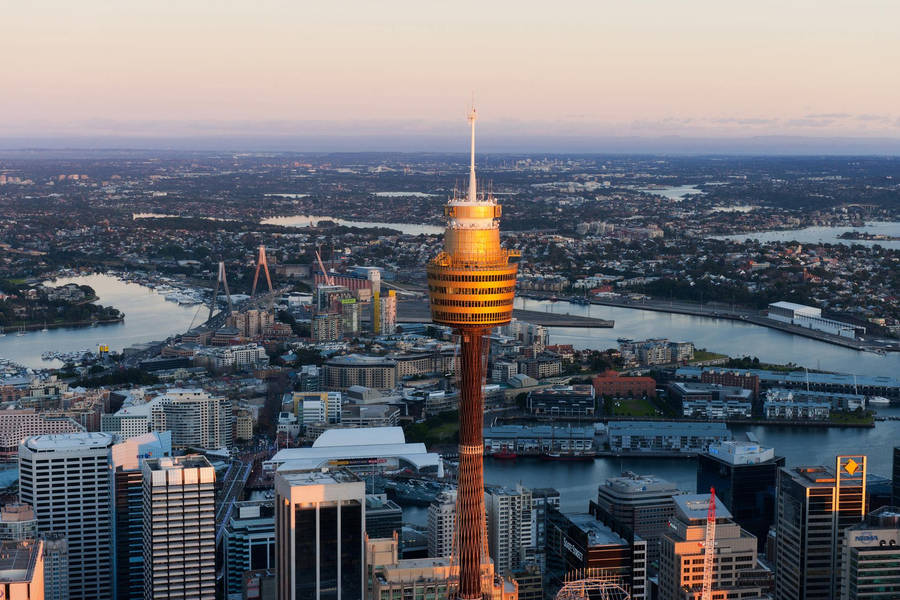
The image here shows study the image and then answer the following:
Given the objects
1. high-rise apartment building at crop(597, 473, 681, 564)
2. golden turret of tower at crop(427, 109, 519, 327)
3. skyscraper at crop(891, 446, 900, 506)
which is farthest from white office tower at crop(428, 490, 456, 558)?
skyscraper at crop(891, 446, 900, 506)

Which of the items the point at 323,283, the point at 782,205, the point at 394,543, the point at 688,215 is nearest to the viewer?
the point at 394,543

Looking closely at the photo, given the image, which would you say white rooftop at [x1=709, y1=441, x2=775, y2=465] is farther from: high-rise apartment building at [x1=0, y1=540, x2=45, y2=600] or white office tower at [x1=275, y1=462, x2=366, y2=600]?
high-rise apartment building at [x1=0, y1=540, x2=45, y2=600]

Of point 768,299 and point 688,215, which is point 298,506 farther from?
point 688,215

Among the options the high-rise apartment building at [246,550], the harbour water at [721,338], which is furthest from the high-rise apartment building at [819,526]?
the harbour water at [721,338]

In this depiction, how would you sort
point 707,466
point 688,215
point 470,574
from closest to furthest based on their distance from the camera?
point 470,574 → point 707,466 → point 688,215

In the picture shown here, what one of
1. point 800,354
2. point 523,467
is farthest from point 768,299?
point 523,467

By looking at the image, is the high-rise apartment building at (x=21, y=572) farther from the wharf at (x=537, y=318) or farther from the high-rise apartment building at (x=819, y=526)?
the wharf at (x=537, y=318)

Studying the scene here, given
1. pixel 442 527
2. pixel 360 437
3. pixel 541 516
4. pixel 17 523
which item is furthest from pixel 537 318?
pixel 17 523
